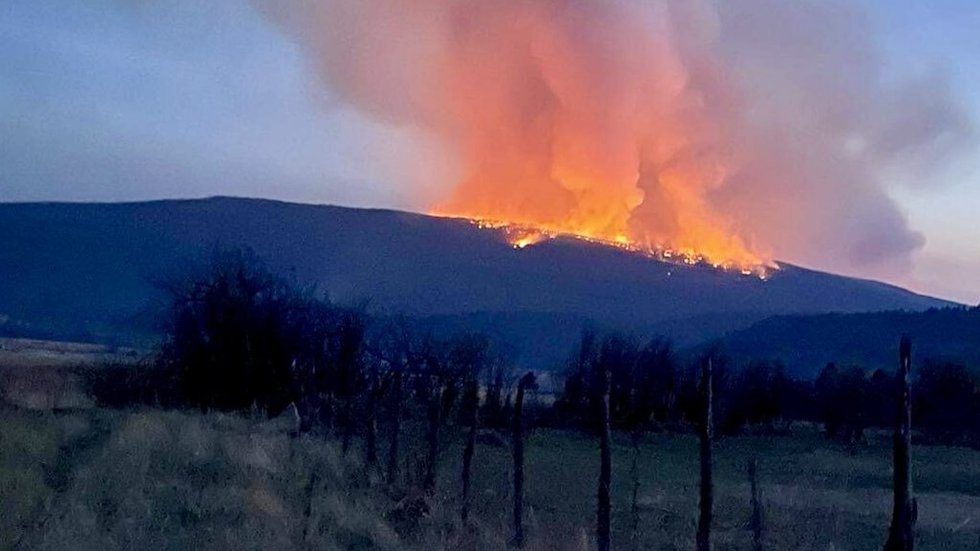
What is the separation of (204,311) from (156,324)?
6751 mm

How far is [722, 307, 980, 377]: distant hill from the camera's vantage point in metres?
93.9

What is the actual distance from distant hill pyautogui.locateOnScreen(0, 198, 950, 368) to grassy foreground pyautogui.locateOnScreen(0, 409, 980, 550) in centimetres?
8562

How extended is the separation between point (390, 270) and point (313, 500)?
399 feet

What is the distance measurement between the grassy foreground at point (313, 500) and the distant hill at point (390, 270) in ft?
281

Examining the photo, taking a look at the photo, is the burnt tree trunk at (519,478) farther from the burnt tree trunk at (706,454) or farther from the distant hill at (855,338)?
the distant hill at (855,338)

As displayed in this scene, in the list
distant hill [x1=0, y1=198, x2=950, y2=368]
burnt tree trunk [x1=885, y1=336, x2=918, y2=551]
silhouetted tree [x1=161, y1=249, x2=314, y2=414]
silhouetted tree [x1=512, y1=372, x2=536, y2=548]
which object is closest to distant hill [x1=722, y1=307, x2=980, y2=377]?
distant hill [x1=0, y1=198, x2=950, y2=368]

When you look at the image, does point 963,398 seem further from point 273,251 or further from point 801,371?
point 273,251

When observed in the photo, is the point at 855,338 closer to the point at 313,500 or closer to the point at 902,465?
the point at 313,500

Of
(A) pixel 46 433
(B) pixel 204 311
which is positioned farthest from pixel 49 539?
(B) pixel 204 311

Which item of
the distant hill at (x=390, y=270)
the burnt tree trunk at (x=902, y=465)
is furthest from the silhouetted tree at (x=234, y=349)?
the distant hill at (x=390, y=270)

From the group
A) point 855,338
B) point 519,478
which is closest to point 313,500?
point 519,478

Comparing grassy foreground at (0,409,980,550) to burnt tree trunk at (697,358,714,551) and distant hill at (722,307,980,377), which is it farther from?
distant hill at (722,307,980,377)

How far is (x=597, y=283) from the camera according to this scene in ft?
443

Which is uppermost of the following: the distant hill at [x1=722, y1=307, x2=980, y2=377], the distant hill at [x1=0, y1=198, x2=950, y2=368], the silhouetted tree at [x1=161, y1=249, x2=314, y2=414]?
the distant hill at [x1=0, y1=198, x2=950, y2=368]
